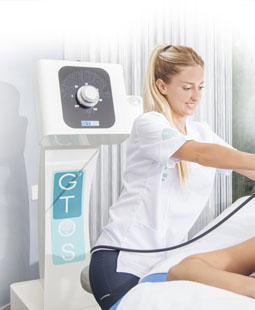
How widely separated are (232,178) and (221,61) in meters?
0.82

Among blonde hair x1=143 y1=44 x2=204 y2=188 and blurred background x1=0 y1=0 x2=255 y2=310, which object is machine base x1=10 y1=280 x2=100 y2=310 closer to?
blurred background x1=0 y1=0 x2=255 y2=310

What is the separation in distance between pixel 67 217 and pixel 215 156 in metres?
0.73

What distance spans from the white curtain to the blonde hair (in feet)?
3.60

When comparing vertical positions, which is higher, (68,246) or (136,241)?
(136,241)

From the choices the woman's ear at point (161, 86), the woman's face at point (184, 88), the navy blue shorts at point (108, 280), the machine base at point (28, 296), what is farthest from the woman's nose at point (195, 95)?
the machine base at point (28, 296)

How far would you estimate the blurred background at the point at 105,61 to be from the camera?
2.16 m

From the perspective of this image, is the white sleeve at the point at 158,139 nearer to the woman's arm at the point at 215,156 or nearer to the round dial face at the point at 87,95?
the woman's arm at the point at 215,156

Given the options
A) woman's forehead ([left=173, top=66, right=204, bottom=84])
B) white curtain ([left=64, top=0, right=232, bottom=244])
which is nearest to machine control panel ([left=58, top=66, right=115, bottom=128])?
woman's forehead ([left=173, top=66, right=204, bottom=84])

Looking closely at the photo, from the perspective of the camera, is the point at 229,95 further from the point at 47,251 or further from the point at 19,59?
the point at 47,251

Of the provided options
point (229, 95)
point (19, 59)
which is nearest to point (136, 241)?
point (19, 59)

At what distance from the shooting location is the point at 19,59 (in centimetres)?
219

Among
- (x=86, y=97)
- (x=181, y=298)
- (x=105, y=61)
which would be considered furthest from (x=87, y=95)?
(x=105, y=61)

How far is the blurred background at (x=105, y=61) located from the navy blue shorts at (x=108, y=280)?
108 cm

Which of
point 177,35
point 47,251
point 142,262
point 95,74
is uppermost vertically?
point 177,35
